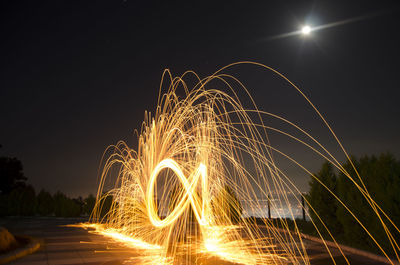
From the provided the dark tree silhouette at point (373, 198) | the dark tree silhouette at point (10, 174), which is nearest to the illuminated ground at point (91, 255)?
the dark tree silhouette at point (373, 198)

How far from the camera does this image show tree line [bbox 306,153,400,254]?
834 cm

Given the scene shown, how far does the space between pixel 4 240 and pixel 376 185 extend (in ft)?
35.9

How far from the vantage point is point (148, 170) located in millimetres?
10953

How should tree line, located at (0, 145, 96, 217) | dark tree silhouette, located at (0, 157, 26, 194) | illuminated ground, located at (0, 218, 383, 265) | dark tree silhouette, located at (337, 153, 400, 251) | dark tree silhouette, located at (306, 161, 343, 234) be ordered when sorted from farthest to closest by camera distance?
dark tree silhouette, located at (0, 157, 26, 194)
tree line, located at (0, 145, 96, 217)
dark tree silhouette, located at (306, 161, 343, 234)
dark tree silhouette, located at (337, 153, 400, 251)
illuminated ground, located at (0, 218, 383, 265)

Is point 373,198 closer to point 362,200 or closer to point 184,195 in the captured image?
point 362,200

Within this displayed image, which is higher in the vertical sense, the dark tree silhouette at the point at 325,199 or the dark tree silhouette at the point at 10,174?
the dark tree silhouette at the point at 10,174

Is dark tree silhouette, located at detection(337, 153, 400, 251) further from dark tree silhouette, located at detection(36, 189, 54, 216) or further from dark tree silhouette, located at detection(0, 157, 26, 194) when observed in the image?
dark tree silhouette, located at detection(0, 157, 26, 194)

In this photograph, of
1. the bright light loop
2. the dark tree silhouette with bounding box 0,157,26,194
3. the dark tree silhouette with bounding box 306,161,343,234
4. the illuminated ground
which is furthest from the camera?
the dark tree silhouette with bounding box 0,157,26,194

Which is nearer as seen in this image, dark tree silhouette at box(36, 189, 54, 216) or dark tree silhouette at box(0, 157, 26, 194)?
dark tree silhouette at box(36, 189, 54, 216)

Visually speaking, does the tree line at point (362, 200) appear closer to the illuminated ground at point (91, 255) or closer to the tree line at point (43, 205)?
the illuminated ground at point (91, 255)

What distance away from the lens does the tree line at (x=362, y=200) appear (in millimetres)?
8344

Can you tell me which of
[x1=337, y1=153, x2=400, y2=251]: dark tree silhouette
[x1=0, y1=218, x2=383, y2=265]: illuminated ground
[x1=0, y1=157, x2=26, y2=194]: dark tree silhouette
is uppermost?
[x1=0, y1=157, x2=26, y2=194]: dark tree silhouette

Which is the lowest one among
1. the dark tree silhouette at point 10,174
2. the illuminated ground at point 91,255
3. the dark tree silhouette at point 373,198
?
the illuminated ground at point 91,255

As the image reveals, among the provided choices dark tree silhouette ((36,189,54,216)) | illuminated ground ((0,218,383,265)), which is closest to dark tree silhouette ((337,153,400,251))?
illuminated ground ((0,218,383,265))
